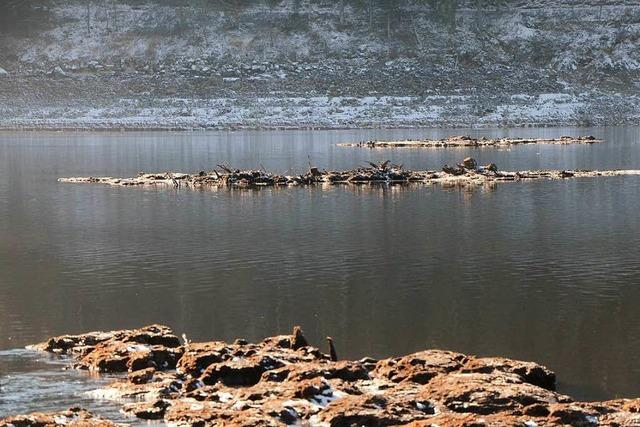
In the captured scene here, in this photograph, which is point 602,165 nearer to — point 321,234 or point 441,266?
point 321,234

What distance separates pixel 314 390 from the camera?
55.3 feet

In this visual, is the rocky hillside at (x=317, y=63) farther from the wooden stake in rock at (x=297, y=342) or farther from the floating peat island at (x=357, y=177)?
the wooden stake in rock at (x=297, y=342)

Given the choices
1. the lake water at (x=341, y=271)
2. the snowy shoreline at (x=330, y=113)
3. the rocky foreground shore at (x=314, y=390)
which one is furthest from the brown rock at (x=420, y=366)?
the snowy shoreline at (x=330, y=113)

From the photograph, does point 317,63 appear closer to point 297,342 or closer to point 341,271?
point 341,271

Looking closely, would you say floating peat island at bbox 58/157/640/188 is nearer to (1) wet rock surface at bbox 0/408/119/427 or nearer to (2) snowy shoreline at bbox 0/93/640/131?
(1) wet rock surface at bbox 0/408/119/427

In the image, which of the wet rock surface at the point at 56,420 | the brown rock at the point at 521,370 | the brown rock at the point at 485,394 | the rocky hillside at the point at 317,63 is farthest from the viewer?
the rocky hillside at the point at 317,63

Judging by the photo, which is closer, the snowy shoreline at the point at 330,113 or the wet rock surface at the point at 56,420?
the wet rock surface at the point at 56,420

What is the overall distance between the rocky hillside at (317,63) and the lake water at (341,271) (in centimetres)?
6722

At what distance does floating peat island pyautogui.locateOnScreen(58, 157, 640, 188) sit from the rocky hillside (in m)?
63.3

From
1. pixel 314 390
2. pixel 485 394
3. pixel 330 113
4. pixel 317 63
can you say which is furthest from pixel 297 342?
pixel 317 63

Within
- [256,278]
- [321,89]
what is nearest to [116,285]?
[256,278]

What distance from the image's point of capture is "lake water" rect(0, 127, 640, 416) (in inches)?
891

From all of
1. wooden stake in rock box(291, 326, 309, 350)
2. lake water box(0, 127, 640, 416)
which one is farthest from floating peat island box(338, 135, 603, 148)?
wooden stake in rock box(291, 326, 309, 350)

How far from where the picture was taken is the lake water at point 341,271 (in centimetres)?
2264
